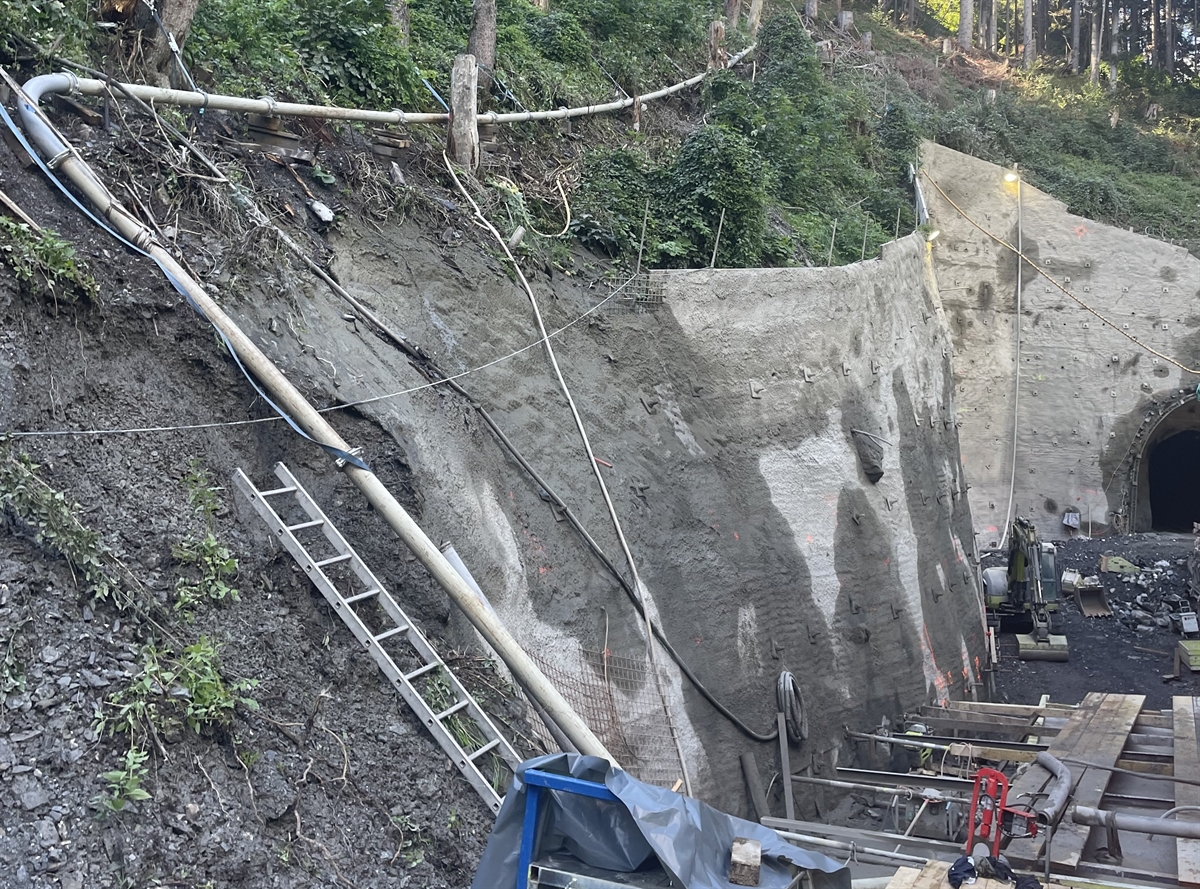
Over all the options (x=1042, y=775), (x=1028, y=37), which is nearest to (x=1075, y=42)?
(x=1028, y=37)

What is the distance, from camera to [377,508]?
7.36 metres

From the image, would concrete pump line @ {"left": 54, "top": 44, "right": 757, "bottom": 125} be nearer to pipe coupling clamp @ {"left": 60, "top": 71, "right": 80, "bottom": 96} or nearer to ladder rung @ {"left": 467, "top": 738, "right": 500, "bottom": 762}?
pipe coupling clamp @ {"left": 60, "top": 71, "right": 80, "bottom": 96}

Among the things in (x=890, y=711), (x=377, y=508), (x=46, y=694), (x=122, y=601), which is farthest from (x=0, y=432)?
(x=890, y=711)

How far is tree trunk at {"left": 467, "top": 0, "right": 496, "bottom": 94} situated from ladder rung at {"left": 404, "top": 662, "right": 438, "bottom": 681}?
9320 mm

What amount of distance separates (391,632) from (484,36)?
9.76m

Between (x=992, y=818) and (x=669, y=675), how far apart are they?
3.98 metres

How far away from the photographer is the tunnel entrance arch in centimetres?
2688

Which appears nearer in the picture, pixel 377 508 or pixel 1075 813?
pixel 1075 813

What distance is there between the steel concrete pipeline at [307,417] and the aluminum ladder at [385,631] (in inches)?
13.7

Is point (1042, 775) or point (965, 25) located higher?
point (965, 25)

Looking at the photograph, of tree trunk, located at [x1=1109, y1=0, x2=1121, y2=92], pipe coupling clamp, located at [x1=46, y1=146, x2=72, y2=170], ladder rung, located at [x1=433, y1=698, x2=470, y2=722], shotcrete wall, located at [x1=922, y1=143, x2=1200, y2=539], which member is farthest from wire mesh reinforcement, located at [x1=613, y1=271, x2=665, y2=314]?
tree trunk, located at [x1=1109, y1=0, x2=1121, y2=92]

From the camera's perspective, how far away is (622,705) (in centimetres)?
918

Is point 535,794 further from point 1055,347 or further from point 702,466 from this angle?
point 1055,347

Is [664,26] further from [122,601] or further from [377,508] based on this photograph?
[122,601]
